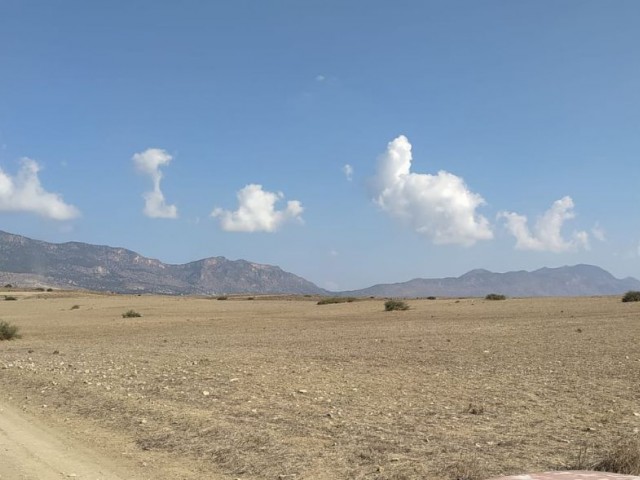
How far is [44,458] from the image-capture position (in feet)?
28.9

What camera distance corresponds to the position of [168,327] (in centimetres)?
3894

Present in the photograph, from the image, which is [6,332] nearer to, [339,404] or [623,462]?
[339,404]

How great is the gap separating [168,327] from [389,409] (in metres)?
29.7

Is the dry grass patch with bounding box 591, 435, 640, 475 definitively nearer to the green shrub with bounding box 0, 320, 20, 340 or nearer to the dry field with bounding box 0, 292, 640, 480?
the dry field with bounding box 0, 292, 640, 480

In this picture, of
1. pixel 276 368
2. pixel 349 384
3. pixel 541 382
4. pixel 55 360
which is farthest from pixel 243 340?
pixel 541 382

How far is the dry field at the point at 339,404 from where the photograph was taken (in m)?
8.34

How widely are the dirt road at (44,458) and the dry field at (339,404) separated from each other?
34cm

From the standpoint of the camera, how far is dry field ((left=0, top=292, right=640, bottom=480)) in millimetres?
8344

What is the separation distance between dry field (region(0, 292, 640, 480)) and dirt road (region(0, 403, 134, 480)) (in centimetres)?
34

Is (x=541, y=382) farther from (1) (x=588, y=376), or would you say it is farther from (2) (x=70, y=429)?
(2) (x=70, y=429)

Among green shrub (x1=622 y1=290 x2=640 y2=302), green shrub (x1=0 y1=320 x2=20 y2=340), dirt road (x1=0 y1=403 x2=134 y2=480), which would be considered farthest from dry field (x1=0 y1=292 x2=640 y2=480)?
green shrub (x1=622 y1=290 x2=640 y2=302)

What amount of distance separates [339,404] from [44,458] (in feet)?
17.6

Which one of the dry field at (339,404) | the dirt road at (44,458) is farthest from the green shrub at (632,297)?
the dirt road at (44,458)

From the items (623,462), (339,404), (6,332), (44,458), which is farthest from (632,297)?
(44,458)
